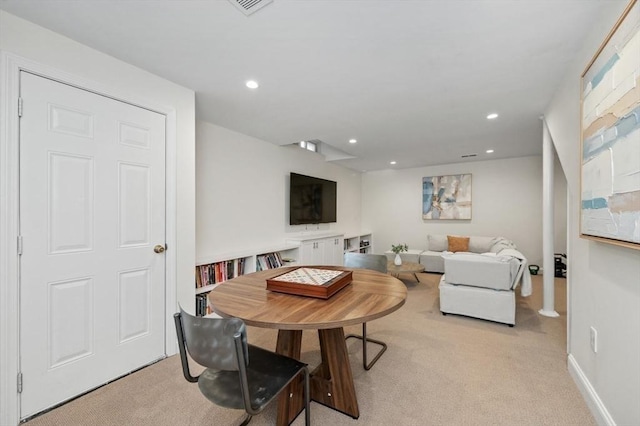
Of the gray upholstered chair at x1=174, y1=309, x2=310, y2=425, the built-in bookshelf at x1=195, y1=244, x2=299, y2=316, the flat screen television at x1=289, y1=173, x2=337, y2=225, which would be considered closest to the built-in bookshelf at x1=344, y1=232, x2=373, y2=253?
the flat screen television at x1=289, y1=173, x2=337, y2=225

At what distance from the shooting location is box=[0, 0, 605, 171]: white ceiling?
1491 mm

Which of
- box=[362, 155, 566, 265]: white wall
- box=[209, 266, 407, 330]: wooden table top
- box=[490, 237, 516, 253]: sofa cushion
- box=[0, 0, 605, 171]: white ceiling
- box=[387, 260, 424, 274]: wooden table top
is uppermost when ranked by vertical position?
box=[0, 0, 605, 171]: white ceiling

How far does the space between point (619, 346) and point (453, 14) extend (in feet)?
6.26

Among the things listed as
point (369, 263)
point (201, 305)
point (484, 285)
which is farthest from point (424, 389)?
point (201, 305)

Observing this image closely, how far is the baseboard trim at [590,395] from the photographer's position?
4.71ft

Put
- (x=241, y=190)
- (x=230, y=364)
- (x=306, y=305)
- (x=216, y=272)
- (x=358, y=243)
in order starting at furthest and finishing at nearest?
(x=358, y=243), (x=241, y=190), (x=216, y=272), (x=306, y=305), (x=230, y=364)

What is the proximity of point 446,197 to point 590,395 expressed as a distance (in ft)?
15.3

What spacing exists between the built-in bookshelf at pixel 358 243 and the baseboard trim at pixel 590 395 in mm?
4089

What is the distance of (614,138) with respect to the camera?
4.08 feet

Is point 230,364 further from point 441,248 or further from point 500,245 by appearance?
point 441,248

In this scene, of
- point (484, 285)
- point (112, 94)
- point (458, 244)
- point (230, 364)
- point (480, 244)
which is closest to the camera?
point (230, 364)

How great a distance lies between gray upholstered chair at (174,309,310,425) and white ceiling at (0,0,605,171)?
5.28 ft

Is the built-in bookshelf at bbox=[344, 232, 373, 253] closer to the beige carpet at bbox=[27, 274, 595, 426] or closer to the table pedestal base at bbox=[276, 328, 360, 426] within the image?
the beige carpet at bbox=[27, 274, 595, 426]

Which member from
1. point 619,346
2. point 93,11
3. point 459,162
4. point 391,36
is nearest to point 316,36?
point 391,36
